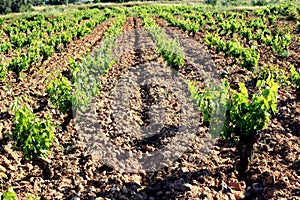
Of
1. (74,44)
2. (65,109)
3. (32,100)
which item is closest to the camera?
(65,109)

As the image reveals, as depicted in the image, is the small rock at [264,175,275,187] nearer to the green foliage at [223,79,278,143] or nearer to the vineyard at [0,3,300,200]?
the vineyard at [0,3,300,200]

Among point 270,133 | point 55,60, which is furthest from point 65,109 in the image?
point 55,60

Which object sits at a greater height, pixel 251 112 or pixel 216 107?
pixel 251 112

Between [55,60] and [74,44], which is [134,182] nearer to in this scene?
[55,60]


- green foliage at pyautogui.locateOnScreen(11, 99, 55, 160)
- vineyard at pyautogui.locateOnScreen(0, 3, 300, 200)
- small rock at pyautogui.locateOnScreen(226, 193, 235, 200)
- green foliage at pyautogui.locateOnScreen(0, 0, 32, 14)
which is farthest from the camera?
green foliage at pyautogui.locateOnScreen(0, 0, 32, 14)

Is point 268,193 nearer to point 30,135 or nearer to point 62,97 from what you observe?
point 30,135

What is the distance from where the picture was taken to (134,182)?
5180 millimetres

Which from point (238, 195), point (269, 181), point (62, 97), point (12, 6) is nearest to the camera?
point (238, 195)

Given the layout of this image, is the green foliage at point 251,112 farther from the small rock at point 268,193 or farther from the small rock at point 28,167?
the small rock at point 28,167

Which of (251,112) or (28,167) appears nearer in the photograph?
(251,112)

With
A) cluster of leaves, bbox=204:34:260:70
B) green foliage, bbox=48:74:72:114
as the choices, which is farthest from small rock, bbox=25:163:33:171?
cluster of leaves, bbox=204:34:260:70

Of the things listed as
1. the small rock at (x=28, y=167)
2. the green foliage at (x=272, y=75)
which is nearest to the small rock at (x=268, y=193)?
the small rock at (x=28, y=167)

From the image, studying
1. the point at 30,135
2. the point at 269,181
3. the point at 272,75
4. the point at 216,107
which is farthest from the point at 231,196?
the point at 272,75

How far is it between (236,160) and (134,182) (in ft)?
5.85
